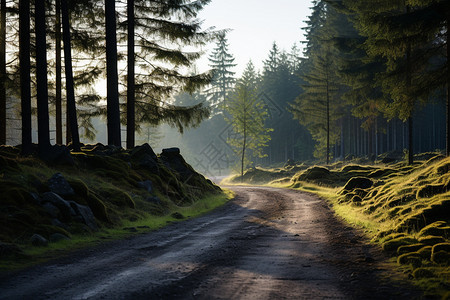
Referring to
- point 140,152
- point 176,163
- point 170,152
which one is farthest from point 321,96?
point 140,152

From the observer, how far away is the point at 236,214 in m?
16.6

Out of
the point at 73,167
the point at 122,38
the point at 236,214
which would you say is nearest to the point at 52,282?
the point at 73,167

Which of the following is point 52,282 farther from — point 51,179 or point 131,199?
point 131,199

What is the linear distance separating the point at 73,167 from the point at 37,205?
4832mm

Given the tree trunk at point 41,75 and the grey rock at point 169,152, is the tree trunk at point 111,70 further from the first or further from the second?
the tree trunk at point 41,75

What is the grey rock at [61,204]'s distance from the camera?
1067 cm

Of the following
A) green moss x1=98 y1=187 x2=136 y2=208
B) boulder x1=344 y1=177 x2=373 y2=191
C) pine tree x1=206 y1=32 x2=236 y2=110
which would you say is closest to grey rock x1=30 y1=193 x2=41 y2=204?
green moss x1=98 y1=187 x2=136 y2=208

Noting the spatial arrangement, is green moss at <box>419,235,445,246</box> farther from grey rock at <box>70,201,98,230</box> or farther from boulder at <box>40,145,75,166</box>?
boulder at <box>40,145,75,166</box>

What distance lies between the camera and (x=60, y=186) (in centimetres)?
1155

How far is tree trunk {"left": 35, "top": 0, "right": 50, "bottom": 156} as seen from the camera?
14.3m

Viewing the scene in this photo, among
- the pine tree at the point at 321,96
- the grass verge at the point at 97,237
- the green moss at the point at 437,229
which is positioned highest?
the pine tree at the point at 321,96

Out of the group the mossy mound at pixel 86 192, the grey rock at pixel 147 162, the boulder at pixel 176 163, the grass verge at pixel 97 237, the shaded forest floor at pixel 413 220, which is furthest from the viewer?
the boulder at pixel 176 163

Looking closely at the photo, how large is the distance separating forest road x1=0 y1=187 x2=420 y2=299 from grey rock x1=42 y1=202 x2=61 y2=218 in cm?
202

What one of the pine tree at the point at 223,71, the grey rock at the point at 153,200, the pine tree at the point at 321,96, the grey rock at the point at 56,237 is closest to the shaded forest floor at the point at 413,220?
the grey rock at the point at 153,200
